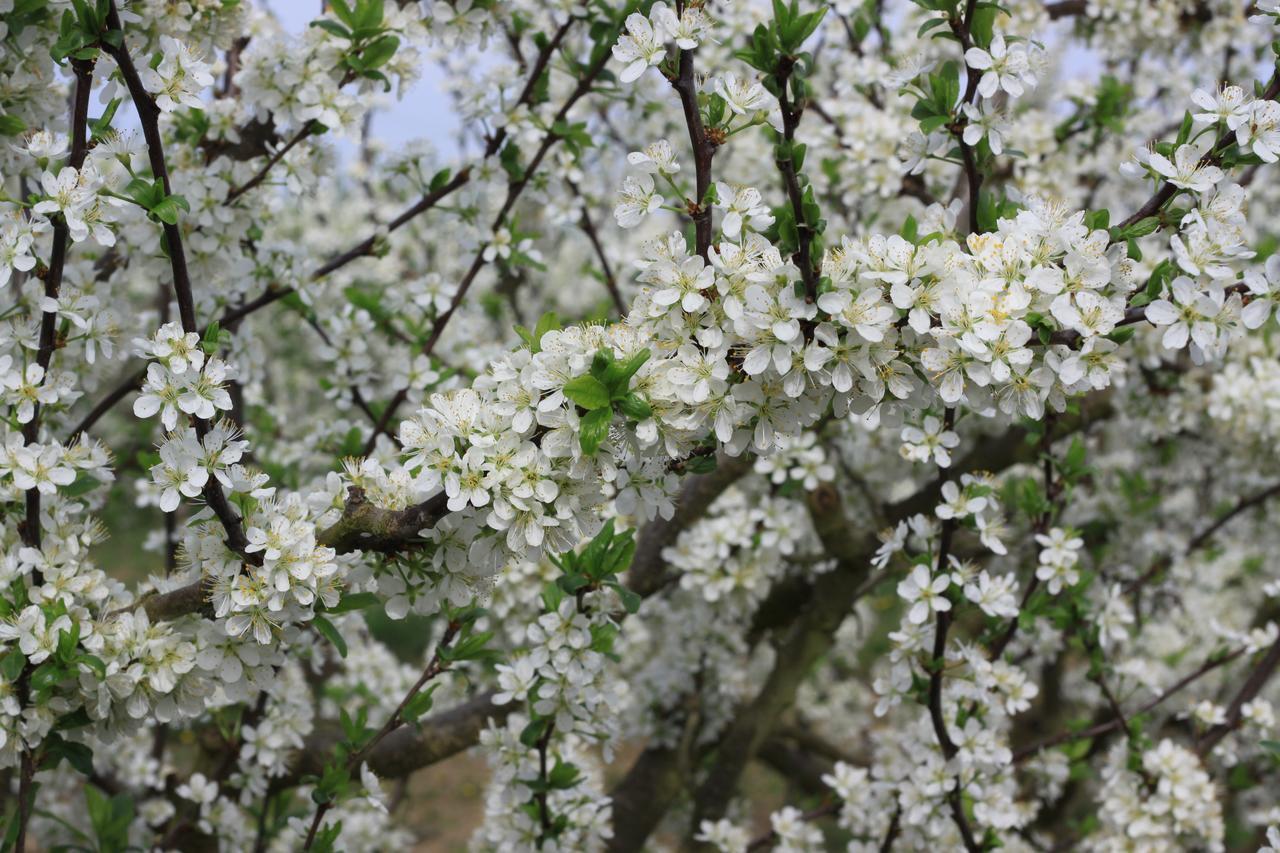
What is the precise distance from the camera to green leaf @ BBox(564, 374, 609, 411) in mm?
1569

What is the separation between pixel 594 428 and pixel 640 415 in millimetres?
81

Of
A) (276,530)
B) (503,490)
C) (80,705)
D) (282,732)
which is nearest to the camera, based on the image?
(503,490)

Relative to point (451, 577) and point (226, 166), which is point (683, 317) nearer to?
point (451, 577)

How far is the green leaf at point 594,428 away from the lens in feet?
5.08

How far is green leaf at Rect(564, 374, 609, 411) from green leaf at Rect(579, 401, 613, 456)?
11 millimetres

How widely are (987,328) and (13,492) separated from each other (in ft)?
6.18

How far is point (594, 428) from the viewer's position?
5.08 feet

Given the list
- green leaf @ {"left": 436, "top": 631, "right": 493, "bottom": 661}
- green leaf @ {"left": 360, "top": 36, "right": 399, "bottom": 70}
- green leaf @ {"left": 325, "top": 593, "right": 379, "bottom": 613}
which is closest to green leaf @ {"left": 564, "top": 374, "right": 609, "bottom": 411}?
green leaf @ {"left": 325, "top": 593, "right": 379, "bottom": 613}

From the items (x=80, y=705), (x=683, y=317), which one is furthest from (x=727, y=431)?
(x=80, y=705)

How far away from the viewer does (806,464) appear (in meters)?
3.36

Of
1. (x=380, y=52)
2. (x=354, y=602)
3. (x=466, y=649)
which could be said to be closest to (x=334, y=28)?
(x=380, y=52)

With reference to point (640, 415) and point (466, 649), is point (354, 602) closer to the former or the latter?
point (466, 649)

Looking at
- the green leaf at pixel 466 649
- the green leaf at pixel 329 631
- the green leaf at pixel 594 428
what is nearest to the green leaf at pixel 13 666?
the green leaf at pixel 329 631

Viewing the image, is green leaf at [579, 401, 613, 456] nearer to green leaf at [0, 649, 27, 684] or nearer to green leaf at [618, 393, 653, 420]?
green leaf at [618, 393, 653, 420]
